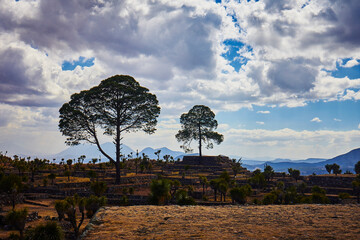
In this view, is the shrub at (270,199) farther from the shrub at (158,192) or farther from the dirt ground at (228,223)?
the dirt ground at (228,223)

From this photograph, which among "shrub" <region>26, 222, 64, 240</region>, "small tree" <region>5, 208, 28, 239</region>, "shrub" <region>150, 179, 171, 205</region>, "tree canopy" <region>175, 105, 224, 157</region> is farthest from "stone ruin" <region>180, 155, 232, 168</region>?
"shrub" <region>26, 222, 64, 240</region>

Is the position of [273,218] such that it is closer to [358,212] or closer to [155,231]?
[358,212]

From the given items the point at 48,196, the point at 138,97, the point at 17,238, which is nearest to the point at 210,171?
the point at 138,97

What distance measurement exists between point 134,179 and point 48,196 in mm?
17905

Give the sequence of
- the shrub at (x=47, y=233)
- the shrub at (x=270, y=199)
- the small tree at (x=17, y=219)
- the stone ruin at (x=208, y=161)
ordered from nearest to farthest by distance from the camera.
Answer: the shrub at (x=47, y=233) → the small tree at (x=17, y=219) → the shrub at (x=270, y=199) → the stone ruin at (x=208, y=161)

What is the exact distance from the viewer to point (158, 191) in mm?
25828

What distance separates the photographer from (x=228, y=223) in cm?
1220

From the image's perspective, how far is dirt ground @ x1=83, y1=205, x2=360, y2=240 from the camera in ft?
34.5

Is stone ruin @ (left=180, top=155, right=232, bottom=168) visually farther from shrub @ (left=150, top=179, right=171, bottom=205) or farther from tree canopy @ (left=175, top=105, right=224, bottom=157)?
shrub @ (left=150, top=179, right=171, bottom=205)

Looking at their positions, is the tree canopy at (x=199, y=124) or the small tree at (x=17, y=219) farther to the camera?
the tree canopy at (x=199, y=124)

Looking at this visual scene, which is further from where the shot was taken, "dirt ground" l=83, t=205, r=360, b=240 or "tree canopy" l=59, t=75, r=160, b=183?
"tree canopy" l=59, t=75, r=160, b=183

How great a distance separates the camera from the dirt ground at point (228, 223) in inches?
413

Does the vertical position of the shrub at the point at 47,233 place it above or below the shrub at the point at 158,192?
below

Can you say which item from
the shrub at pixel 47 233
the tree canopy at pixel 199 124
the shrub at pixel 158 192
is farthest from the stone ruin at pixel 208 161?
the shrub at pixel 47 233
